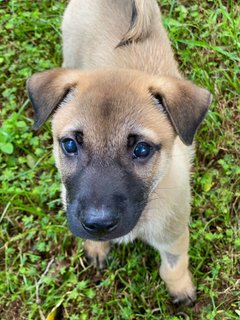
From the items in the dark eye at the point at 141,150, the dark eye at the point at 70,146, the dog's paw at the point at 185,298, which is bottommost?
the dog's paw at the point at 185,298

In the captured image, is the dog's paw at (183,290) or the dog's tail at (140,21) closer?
the dog's tail at (140,21)

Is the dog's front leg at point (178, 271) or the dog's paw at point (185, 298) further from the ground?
the dog's front leg at point (178, 271)

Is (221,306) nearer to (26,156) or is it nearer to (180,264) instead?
(180,264)

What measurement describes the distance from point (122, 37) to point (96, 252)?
158 cm

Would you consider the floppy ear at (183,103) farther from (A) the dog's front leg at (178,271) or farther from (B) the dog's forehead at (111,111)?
(A) the dog's front leg at (178,271)

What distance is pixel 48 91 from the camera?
3.45m

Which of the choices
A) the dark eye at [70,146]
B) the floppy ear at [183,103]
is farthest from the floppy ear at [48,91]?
the floppy ear at [183,103]

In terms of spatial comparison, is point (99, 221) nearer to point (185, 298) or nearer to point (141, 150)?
point (141, 150)

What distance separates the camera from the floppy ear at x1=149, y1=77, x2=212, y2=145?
326cm

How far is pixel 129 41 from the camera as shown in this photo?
4059mm

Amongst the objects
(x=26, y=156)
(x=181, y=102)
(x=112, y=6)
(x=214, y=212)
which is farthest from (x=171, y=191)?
(x=26, y=156)

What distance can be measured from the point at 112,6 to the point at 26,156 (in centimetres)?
153

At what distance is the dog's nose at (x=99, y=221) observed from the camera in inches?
116

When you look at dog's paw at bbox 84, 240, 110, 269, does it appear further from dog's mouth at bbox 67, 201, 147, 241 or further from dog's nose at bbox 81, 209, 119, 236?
dog's nose at bbox 81, 209, 119, 236
